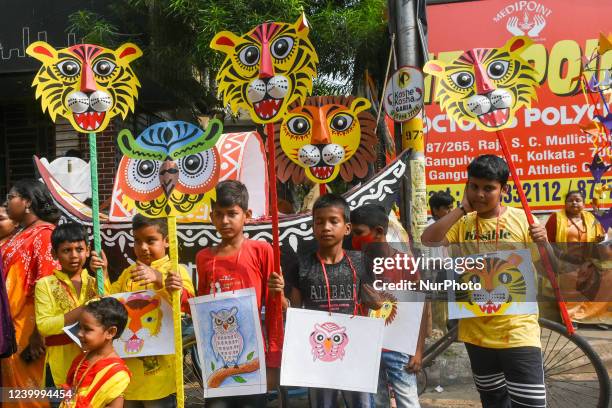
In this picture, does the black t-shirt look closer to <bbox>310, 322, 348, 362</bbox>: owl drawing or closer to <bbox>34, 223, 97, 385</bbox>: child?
<bbox>310, 322, 348, 362</bbox>: owl drawing

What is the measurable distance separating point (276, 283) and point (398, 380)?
33.8 inches

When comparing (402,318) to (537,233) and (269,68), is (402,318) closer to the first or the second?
(537,233)

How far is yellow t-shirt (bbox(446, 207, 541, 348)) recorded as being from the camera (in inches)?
115

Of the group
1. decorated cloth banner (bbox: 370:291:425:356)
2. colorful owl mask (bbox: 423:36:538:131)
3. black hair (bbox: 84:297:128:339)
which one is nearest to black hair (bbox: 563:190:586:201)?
colorful owl mask (bbox: 423:36:538:131)

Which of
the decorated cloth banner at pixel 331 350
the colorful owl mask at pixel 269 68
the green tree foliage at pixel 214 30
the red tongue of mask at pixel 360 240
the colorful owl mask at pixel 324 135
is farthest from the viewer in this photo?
the green tree foliage at pixel 214 30

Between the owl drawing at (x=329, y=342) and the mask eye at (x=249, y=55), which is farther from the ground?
the mask eye at (x=249, y=55)

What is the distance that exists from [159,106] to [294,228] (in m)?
5.56

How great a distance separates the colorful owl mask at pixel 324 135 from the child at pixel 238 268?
1.47m

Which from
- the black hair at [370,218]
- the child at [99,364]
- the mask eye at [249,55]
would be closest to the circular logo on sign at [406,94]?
the black hair at [370,218]

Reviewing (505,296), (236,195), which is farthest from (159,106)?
→ (505,296)

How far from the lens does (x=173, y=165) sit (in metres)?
3.18

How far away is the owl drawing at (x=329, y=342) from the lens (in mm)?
3021

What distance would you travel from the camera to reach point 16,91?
8195 millimetres

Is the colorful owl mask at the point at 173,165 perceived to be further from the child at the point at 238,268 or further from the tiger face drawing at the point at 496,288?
the tiger face drawing at the point at 496,288
